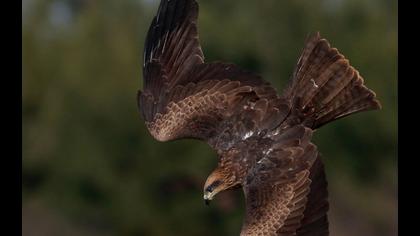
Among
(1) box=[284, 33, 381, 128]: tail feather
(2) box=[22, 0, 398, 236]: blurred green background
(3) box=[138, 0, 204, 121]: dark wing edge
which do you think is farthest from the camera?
(2) box=[22, 0, 398, 236]: blurred green background

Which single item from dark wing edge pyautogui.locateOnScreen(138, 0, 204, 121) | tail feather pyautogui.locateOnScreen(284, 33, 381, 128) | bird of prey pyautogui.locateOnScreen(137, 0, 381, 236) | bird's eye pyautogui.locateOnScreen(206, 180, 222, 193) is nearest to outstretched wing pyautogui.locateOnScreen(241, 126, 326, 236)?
bird of prey pyautogui.locateOnScreen(137, 0, 381, 236)

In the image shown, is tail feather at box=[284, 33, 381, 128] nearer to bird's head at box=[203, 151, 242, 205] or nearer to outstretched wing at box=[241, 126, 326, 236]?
outstretched wing at box=[241, 126, 326, 236]

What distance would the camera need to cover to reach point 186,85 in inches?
432

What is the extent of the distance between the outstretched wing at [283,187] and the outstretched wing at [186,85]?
1.04 feet

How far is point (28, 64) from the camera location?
34.4 m

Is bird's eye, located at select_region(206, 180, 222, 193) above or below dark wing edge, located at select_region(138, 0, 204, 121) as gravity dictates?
below

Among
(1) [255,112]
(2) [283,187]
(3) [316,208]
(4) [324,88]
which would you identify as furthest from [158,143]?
(3) [316,208]

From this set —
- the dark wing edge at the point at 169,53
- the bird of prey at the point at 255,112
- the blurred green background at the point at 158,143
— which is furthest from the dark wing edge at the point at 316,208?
the blurred green background at the point at 158,143

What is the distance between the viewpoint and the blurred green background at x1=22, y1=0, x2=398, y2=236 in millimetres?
27844

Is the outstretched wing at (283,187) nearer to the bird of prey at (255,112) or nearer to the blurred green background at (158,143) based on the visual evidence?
the bird of prey at (255,112)

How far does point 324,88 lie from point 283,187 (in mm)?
827

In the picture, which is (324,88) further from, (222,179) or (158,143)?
(158,143)

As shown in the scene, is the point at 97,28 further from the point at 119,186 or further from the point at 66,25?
the point at 119,186

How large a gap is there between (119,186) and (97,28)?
732cm
